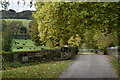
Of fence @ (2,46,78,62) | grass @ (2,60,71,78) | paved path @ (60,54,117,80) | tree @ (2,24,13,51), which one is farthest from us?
tree @ (2,24,13,51)

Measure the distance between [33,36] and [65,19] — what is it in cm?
2997

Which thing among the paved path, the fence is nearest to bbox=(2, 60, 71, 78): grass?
the paved path

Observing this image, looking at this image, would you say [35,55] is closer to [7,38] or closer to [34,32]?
[7,38]

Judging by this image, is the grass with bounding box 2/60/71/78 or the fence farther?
the fence

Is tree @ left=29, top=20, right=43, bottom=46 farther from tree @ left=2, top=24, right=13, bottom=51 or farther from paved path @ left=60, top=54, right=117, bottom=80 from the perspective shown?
paved path @ left=60, top=54, right=117, bottom=80

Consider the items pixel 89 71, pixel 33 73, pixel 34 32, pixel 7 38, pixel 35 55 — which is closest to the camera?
pixel 33 73

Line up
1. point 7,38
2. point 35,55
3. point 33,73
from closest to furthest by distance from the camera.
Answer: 1. point 33,73
2. point 7,38
3. point 35,55

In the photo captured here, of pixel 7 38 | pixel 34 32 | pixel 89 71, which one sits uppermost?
pixel 34 32

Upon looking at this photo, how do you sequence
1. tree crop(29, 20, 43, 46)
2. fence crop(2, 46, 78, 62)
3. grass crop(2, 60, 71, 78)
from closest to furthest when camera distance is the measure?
grass crop(2, 60, 71, 78), fence crop(2, 46, 78, 62), tree crop(29, 20, 43, 46)

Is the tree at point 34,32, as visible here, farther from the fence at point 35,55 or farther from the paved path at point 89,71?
A: the paved path at point 89,71

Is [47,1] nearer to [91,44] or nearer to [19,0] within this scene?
[19,0]

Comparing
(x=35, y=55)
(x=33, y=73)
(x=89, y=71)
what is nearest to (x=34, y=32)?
(x=35, y=55)

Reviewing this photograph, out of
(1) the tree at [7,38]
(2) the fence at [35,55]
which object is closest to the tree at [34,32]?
(2) the fence at [35,55]

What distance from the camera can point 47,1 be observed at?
11.7 m
